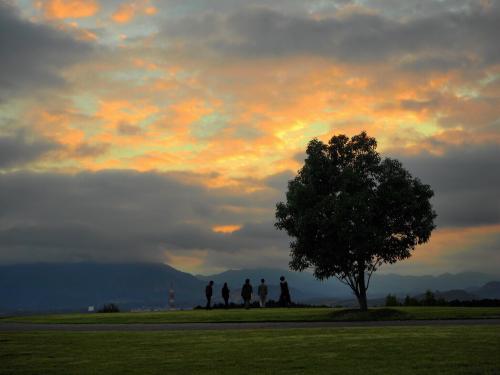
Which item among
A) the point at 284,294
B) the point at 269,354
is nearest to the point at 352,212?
the point at 284,294

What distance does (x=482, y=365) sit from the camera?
15.1m

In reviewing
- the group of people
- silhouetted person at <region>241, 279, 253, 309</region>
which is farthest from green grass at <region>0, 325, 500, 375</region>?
the group of people

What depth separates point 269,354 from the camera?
1892 cm

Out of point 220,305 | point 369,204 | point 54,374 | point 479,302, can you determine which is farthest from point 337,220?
point 54,374

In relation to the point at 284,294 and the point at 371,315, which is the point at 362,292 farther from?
the point at 284,294

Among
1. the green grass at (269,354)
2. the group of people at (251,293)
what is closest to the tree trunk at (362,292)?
the group of people at (251,293)

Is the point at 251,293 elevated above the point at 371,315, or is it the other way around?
the point at 251,293

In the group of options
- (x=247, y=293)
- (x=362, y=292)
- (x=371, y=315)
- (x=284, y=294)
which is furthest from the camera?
(x=284, y=294)

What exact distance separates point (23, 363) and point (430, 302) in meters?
43.4

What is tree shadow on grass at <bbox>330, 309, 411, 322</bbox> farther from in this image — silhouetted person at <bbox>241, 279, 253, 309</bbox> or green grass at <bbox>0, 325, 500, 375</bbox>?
silhouetted person at <bbox>241, 279, 253, 309</bbox>

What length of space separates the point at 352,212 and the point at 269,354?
2457cm

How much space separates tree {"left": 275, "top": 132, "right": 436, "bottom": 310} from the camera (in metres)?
42.8

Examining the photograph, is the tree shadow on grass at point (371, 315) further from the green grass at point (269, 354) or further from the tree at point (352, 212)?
the green grass at point (269, 354)

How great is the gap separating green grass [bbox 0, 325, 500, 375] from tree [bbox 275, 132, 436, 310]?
56.5ft
